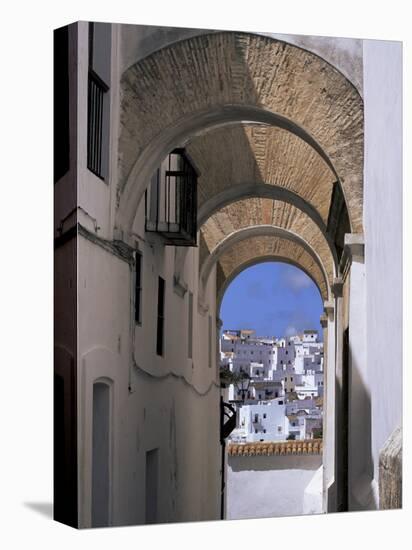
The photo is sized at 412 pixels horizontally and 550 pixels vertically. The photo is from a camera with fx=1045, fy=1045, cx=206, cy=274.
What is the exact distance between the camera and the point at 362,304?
8.44 meters

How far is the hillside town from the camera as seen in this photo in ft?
43.0

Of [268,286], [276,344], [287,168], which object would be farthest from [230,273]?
[287,168]

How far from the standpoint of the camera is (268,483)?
40.6 ft

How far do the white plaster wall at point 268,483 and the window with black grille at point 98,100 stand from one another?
5049mm

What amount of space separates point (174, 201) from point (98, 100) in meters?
2.74

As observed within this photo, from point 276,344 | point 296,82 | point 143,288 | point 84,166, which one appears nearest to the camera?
point 84,166

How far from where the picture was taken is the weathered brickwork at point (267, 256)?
14.9 meters

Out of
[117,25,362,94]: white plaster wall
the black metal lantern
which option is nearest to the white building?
[117,25,362,94]: white plaster wall

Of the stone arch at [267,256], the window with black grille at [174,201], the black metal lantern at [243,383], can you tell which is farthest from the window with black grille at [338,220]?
the stone arch at [267,256]

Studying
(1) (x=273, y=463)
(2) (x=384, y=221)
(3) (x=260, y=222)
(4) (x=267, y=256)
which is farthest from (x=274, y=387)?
(2) (x=384, y=221)

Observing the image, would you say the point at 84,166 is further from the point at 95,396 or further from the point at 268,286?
the point at 268,286

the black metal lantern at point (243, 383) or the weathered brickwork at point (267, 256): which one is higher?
the weathered brickwork at point (267, 256)

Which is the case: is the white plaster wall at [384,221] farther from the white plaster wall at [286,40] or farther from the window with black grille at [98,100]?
the window with black grille at [98,100]

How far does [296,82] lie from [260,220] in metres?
5.84
